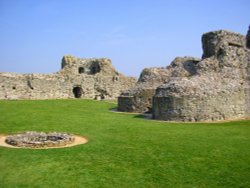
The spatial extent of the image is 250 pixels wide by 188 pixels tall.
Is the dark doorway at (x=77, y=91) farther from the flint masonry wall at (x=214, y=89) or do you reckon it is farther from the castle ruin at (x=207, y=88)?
the flint masonry wall at (x=214, y=89)

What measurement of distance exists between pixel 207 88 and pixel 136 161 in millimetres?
11693

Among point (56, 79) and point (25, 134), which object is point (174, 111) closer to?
point (25, 134)

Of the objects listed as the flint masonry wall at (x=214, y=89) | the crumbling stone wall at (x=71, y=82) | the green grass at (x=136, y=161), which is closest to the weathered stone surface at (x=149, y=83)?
the flint masonry wall at (x=214, y=89)

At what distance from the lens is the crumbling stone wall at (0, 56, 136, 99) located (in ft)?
106

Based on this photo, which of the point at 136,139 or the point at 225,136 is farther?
the point at 225,136

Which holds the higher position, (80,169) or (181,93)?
(181,93)

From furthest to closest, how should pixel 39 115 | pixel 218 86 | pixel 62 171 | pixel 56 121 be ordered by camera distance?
pixel 218 86 < pixel 39 115 < pixel 56 121 < pixel 62 171

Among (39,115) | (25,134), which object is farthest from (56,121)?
(25,134)

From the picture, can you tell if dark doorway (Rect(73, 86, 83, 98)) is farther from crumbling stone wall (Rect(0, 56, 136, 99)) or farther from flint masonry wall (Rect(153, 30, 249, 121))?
flint masonry wall (Rect(153, 30, 249, 121))

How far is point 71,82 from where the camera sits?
121 ft

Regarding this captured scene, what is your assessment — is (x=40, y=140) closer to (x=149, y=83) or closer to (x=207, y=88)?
(x=207, y=88)

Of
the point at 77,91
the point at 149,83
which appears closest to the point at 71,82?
the point at 77,91

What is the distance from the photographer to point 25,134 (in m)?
13.2

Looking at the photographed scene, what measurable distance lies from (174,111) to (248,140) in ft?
22.8
